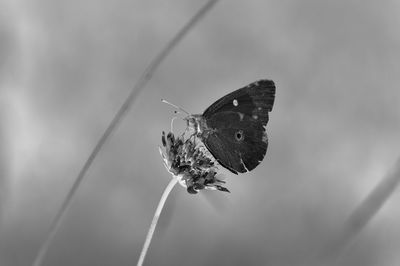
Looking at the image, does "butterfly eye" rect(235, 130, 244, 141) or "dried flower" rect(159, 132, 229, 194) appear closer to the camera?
"dried flower" rect(159, 132, 229, 194)

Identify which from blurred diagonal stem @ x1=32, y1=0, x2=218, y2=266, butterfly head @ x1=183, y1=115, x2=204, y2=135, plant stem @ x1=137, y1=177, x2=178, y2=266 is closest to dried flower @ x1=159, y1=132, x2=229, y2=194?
butterfly head @ x1=183, y1=115, x2=204, y2=135

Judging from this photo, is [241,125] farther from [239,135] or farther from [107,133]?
[107,133]

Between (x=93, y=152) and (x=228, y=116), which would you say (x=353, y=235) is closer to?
(x=93, y=152)

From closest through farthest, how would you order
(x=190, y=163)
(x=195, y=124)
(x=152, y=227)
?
(x=152, y=227) → (x=190, y=163) → (x=195, y=124)

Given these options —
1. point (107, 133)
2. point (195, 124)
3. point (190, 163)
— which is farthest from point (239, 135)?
point (107, 133)

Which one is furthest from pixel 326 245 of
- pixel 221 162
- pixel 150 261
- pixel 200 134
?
pixel 200 134

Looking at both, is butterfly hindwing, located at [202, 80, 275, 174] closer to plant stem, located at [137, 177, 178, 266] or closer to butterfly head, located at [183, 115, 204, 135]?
butterfly head, located at [183, 115, 204, 135]
